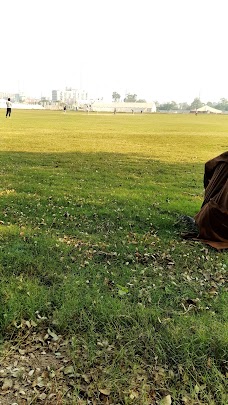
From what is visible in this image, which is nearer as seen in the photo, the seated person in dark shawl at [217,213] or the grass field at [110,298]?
the grass field at [110,298]

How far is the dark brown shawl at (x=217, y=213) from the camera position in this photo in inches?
264

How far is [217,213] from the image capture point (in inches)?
265

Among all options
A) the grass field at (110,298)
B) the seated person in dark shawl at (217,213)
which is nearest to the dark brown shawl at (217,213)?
the seated person in dark shawl at (217,213)

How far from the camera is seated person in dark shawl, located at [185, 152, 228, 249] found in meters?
6.72

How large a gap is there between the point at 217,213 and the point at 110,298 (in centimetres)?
282

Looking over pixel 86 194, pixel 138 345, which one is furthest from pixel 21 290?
pixel 86 194

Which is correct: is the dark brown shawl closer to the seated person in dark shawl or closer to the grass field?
the seated person in dark shawl

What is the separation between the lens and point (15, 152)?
16.2 metres

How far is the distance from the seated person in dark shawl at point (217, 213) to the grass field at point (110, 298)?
316mm

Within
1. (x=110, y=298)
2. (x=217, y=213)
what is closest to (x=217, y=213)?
(x=217, y=213)

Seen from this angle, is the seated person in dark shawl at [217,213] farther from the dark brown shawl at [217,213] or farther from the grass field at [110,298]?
the grass field at [110,298]

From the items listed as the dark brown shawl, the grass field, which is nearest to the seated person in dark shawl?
the dark brown shawl

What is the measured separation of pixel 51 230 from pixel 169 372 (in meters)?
4.00

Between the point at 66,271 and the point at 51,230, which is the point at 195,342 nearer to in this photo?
the point at 66,271
